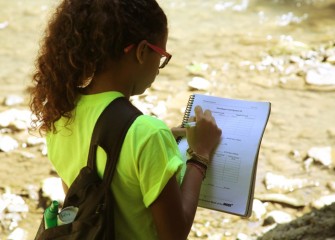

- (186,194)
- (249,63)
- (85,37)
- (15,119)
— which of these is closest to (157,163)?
(186,194)

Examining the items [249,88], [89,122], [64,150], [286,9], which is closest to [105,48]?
[89,122]

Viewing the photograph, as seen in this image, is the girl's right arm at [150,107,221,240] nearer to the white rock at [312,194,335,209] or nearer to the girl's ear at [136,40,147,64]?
the girl's ear at [136,40,147,64]

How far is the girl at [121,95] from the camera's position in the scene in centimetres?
109

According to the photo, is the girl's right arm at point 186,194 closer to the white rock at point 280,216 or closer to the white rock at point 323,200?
the white rock at point 280,216

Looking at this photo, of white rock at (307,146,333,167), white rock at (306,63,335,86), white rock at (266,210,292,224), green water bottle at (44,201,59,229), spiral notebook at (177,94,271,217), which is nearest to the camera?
green water bottle at (44,201,59,229)

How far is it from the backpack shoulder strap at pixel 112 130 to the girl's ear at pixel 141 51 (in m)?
0.11

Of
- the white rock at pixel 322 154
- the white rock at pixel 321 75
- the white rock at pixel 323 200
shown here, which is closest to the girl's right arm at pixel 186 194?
the white rock at pixel 323 200

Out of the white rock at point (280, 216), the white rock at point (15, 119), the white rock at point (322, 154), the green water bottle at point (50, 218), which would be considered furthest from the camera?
the white rock at point (15, 119)

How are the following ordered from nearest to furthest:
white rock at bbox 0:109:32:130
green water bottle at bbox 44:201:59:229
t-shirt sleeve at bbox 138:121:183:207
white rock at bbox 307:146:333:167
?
1. t-shirt sleeve at bbox 138:121:183:207
2. green water bottle at bbox 44:201:59:229
3. white rock at bbox 307:146:333:167
4. white rock at bbox 0:109:32:130

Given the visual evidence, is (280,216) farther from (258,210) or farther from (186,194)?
(186,194)

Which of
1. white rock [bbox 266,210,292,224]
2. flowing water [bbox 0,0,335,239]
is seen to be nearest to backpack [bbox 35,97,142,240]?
flowing water [bbox 0,0,335,239]

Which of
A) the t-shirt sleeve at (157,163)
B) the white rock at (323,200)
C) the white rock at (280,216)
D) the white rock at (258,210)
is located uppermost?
the t-shirt sleeve at (157,163)

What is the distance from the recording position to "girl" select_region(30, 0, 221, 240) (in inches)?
43.1

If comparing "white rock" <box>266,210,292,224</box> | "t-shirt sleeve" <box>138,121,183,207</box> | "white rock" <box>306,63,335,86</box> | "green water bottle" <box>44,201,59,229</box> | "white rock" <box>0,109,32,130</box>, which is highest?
"t-shirt sleeve" <box>138,121,183,207</box>
